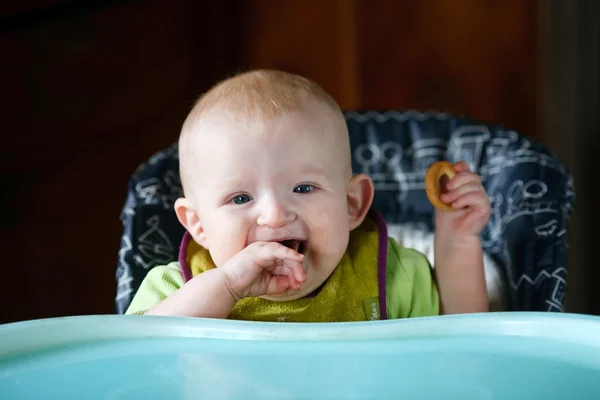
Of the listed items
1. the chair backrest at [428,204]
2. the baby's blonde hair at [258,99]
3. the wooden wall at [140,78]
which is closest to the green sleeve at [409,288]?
the chair backrest at [428,204]

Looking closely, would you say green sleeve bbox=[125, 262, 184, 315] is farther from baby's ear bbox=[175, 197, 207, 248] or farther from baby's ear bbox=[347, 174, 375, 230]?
baby's ear bbox=[347, 174, 375, 230]

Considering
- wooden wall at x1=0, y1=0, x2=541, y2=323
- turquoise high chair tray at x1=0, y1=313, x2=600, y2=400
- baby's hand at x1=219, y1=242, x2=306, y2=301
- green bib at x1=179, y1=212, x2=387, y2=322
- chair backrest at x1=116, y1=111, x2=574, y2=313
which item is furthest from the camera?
wooden wall at x1=0, y1=0, x2=541, y2=323

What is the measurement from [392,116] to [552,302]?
1.68 ft

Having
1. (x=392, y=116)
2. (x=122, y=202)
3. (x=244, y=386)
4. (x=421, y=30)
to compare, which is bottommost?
(x=122, y=202)

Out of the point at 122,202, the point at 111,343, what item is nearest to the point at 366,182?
the point at 111,343

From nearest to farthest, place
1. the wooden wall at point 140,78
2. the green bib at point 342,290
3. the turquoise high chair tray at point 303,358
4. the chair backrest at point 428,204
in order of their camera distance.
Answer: the turquoise high chair tray at point 303,358 < the green bib at point 342,290 < the chair backrest at point 428,204 < the wooden wall at point 140,78

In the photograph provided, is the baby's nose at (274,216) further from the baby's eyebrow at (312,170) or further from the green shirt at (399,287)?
the green shirt at (399,287)

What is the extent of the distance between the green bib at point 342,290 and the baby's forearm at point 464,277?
0.09 meters

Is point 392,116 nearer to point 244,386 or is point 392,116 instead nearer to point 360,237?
point 360,237

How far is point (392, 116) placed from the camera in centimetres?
153

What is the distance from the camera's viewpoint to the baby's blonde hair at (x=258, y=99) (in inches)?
39.5

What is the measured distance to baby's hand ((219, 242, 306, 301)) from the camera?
93cm

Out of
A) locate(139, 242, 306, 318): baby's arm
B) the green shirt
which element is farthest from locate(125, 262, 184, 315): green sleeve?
locate(139, 242, 306, 318): baby's arm

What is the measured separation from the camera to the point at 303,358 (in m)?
0.74
